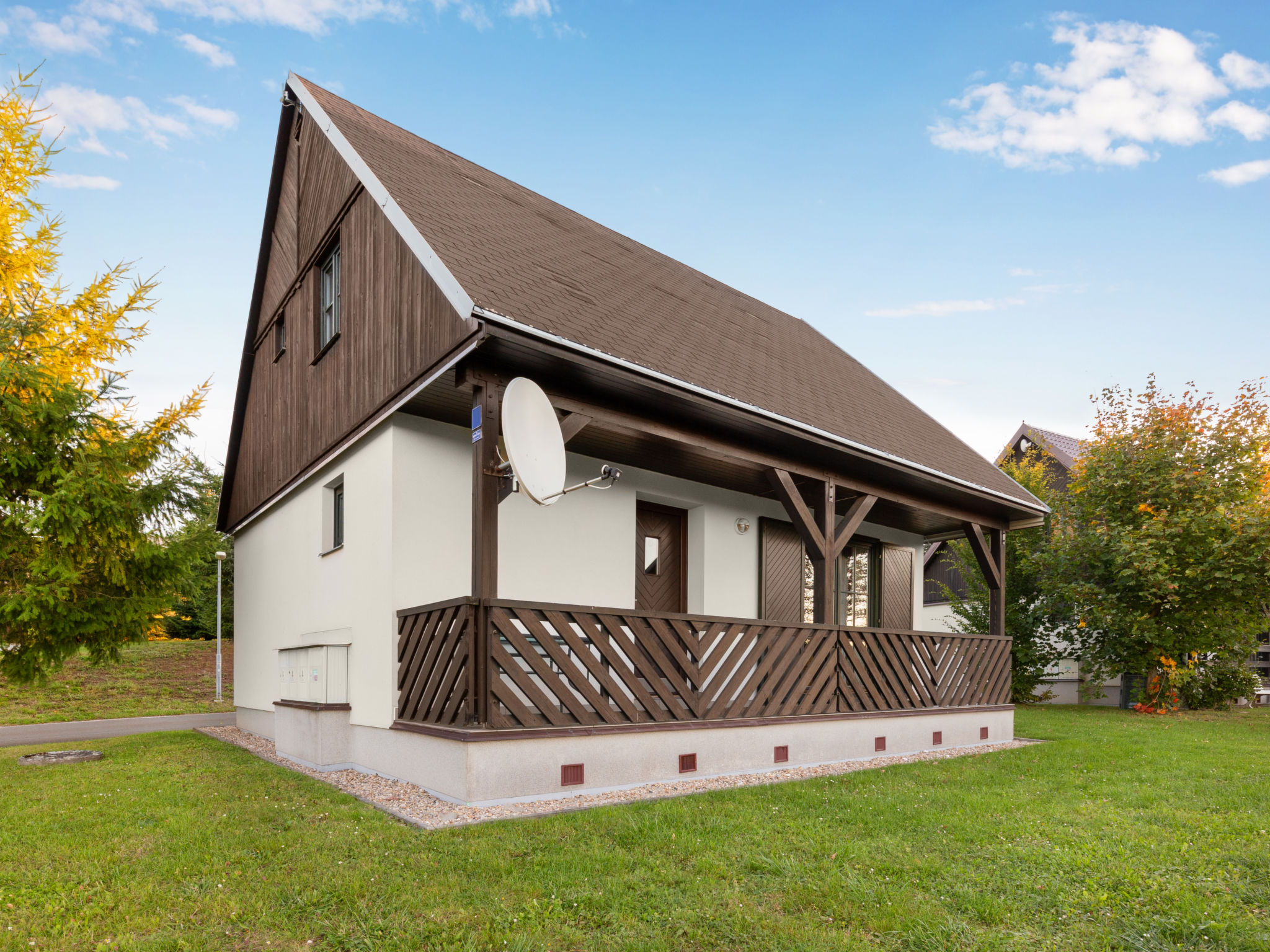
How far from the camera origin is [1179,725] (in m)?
11.9

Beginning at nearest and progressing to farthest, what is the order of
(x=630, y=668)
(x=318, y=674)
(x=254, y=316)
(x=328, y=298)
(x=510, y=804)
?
(x=510, y=804), (x=630, y=668), (x=318, y=674), (x=328, y=298), (x=254, y=316)

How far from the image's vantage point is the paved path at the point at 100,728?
38.3 feet

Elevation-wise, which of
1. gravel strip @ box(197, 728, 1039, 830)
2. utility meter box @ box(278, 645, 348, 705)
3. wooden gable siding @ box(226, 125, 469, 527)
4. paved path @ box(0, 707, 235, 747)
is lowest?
paved path @ box(0, 707, 235, 747)

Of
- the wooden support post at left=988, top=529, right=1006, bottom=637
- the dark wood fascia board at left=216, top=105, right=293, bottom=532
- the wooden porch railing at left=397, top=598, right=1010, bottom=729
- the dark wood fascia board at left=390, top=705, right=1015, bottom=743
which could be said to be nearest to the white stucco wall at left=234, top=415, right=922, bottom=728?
the wooden porch railing at left=397, top=598, right=1010, bottom=729

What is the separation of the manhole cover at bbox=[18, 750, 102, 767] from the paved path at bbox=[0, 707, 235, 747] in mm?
2355

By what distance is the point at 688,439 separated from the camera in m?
7.49

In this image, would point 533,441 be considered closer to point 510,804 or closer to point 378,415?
point 378,415

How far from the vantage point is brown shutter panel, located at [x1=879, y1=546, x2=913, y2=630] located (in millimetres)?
12320

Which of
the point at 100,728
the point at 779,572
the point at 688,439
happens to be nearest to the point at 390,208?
the point at 688,439

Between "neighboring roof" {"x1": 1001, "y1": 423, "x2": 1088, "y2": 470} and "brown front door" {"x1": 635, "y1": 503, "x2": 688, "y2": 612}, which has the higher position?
"neighboring roof" {"x1": 1001, "y1": 423, "x2": 1088, "y2": 470}

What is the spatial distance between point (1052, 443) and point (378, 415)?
19.4m

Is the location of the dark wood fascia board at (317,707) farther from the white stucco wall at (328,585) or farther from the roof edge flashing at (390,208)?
the roof edge flashing at (390,208)

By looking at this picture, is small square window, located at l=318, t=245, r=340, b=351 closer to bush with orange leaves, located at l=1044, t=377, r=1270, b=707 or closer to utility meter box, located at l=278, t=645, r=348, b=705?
utility meter box, located at l=278, t=645, r=348, b=705

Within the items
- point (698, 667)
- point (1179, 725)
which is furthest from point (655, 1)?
point (1179, 725)
